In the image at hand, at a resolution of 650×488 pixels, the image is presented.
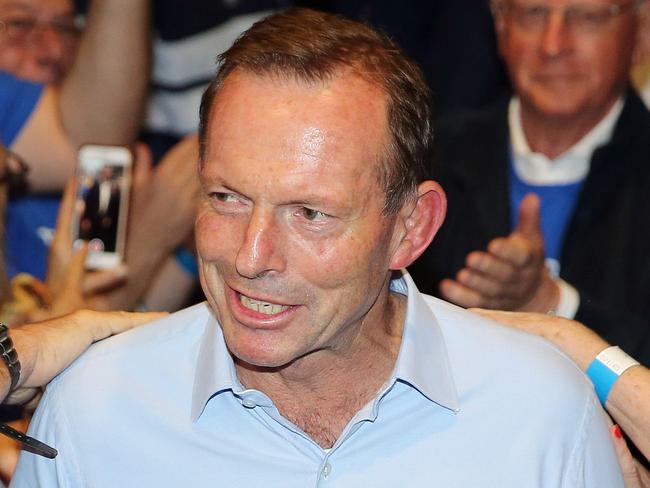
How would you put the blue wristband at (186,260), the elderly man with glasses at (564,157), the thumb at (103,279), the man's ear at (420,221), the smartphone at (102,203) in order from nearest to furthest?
the man's ear at (420,221) < the thumb at (103,279) < the smartphone at (102,203) < the elderly man with glasses at (564,157) < the blue wristband at (186,260)

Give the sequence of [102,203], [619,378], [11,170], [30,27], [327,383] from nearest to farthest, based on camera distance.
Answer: [327,383] → [619,378] → [11,170] → [102,203] → [30,27]

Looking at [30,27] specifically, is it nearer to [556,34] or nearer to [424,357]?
[556,34]

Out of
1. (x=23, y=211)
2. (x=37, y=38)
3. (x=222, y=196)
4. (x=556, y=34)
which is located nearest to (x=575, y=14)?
(x=556, y=34)

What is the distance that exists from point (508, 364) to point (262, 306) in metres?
0.50

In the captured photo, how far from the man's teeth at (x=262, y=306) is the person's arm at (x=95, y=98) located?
1694 millimetres

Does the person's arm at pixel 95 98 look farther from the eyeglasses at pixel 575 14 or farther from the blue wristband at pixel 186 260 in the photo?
the eyeglasses at pixel 575 14

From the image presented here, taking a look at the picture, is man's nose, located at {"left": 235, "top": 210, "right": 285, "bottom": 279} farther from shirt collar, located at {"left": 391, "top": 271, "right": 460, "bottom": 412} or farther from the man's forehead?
shirt collar, located at {"left": 391, "top": 271, "right": 460, "bottom": 412}

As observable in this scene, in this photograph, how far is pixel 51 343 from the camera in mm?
2156

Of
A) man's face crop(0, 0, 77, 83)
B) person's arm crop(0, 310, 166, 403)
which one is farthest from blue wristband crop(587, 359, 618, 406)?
man's face crop(0, 0, 77, 83)

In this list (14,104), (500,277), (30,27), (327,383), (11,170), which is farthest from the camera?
(30,27)

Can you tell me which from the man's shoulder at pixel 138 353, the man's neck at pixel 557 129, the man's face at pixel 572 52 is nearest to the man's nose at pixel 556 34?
the man's face at pixel 572 52

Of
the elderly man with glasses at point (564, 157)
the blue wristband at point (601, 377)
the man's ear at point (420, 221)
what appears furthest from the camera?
the elderly man with glasses at point (564, 157)

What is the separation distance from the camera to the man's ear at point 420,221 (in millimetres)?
2209

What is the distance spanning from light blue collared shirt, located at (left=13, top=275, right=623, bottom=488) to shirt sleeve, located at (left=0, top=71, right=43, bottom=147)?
1.56 metres
